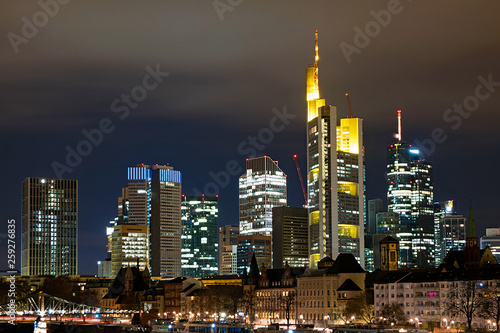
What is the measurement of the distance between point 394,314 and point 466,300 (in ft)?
45.0

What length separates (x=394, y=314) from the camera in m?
160

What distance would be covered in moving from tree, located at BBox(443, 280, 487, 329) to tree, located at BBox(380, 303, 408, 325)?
7.53m

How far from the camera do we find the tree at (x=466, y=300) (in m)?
145

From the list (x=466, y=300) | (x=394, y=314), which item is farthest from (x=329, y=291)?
(x=466, y=300)

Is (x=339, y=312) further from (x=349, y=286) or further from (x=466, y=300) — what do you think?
(x=466, y=300)

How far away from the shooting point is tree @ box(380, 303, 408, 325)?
6206 inches

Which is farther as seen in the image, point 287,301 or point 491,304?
point 287,301

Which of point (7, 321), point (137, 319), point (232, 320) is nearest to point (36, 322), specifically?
point (7, 321)

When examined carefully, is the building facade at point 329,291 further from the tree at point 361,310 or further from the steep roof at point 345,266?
the tree at point 361,310

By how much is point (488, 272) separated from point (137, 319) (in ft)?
226

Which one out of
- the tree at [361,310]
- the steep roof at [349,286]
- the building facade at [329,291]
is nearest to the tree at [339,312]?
the building facade at [329,291]

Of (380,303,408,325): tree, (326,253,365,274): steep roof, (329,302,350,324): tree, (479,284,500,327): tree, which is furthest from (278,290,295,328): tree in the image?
(479,284,500,327): tree

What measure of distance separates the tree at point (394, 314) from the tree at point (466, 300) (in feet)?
24.7

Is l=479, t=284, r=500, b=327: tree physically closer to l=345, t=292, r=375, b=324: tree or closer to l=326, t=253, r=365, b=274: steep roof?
l=345, t=292, r=375, b=324: tree
